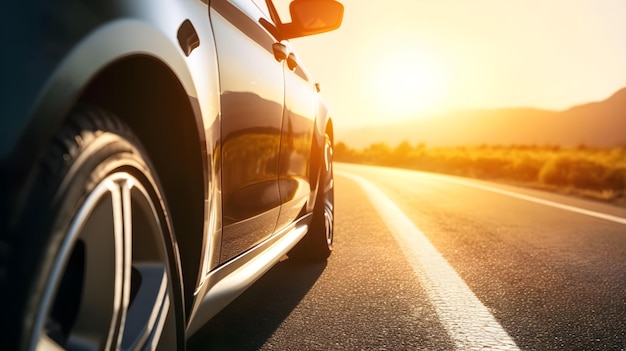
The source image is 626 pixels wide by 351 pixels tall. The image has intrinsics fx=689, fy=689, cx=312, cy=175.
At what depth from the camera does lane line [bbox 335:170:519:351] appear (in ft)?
9.39

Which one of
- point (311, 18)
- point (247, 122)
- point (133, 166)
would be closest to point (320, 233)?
point (311, 18)

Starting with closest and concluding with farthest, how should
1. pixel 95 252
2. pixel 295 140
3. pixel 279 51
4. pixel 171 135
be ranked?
pixel 95 252, pixel 171 135, pixel 279 51, pixel 295 140

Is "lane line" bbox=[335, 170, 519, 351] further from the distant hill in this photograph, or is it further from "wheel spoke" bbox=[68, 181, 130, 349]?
the distant hill

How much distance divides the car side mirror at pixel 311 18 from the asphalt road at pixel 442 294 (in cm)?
139

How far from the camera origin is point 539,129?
17138 cm

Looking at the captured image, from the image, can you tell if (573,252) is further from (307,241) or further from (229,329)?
(229,329)

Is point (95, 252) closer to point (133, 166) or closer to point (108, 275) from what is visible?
point (108, 275)

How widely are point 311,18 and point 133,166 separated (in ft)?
7.06

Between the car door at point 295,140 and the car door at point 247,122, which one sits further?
the car door at point 295,140

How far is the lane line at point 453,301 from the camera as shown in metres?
2.86

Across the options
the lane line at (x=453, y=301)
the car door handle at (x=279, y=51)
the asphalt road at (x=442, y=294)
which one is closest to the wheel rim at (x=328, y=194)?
the asphalt road at (x=442, y=294)

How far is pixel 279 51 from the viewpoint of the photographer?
10.6ft

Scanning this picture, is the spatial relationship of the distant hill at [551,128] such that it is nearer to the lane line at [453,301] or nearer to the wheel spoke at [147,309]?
the lane line at [453,301]

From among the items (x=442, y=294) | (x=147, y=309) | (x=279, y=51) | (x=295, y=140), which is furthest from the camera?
(x=442, y=294)
